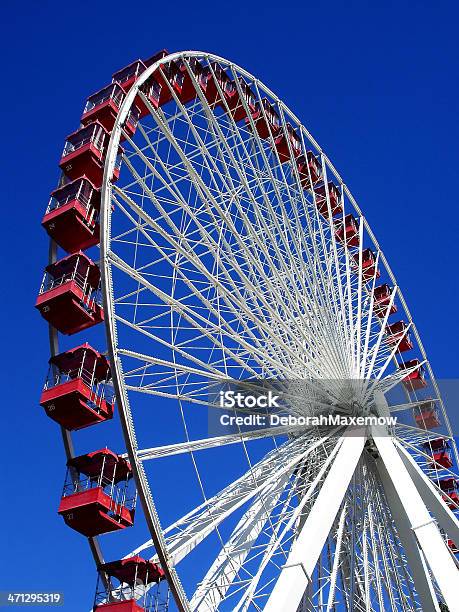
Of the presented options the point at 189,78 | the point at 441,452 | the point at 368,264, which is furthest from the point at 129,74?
the point at 441,452

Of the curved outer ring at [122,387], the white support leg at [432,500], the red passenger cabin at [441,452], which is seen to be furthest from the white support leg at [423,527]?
the red passenger cabin at [441,452]

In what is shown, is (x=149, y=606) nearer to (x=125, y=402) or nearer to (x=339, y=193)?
(x=125, y=402)

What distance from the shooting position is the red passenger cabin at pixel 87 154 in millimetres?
15734

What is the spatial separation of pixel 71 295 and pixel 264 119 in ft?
27.2

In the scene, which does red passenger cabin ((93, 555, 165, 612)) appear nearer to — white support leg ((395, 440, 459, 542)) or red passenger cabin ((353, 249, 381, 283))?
white support leg ((395, 440, 459, 542))

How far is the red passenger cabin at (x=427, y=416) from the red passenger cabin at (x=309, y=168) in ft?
22.5

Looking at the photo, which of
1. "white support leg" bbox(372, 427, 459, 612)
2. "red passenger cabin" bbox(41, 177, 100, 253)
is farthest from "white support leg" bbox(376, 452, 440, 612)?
"red passenger cabin" bbox(41, 177, 100, 253)

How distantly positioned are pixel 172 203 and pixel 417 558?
7.67 metres

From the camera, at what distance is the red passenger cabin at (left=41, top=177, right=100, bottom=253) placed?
14844mm

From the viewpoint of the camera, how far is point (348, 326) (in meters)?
17.6

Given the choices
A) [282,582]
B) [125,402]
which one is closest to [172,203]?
[125,402]

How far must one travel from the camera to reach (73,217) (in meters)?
14.8

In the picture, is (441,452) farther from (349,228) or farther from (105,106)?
(105,106)

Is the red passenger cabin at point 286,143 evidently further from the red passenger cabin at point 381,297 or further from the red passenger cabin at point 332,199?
the red passenger cabin at point 381,297
